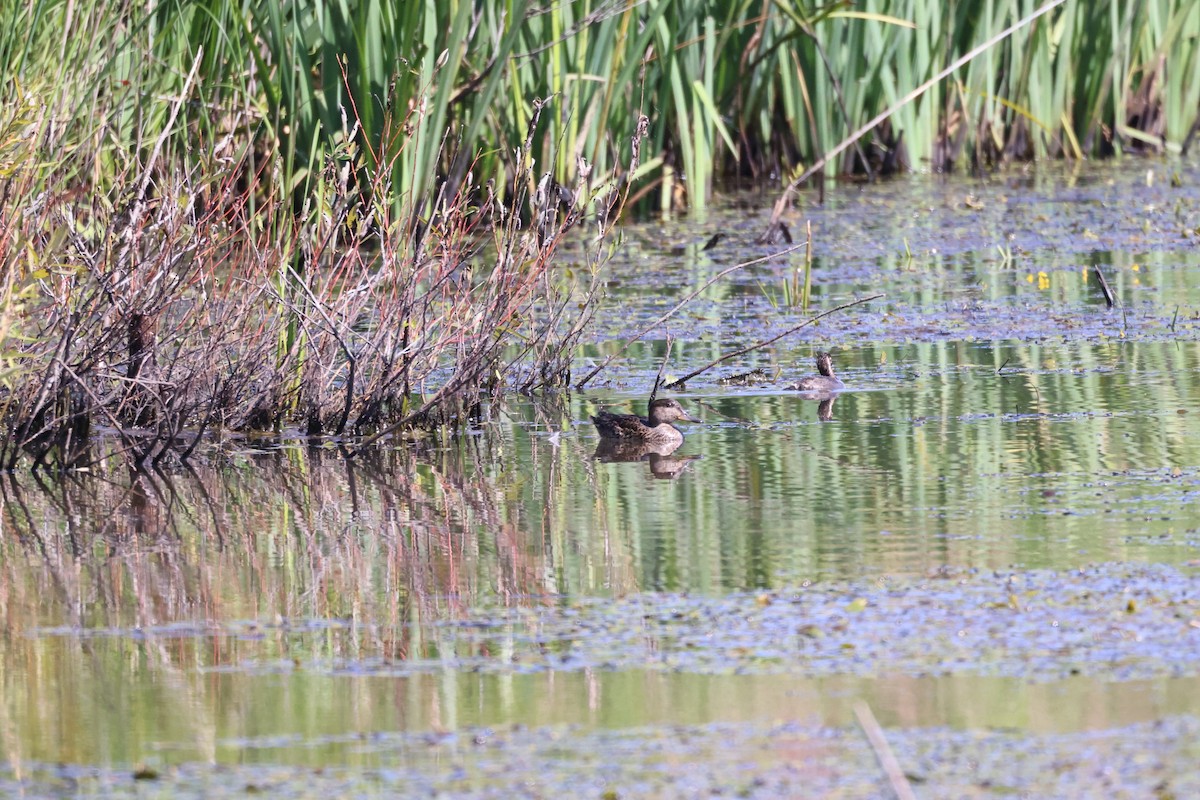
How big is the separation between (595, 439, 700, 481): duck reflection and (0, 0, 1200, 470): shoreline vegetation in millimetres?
660

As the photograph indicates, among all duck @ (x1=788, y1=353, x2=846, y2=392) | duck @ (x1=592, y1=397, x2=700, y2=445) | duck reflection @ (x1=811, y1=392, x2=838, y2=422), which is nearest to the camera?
duck @ (x1=592, y1=397, x2=700, y2=445)

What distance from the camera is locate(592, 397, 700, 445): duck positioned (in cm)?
719

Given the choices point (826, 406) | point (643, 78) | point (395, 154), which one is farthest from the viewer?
point (643, 78)

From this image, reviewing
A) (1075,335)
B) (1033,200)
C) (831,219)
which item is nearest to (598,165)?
(831,219)

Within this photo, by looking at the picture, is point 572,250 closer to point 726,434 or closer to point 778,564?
point 726,434

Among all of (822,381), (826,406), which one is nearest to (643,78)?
(822,381)

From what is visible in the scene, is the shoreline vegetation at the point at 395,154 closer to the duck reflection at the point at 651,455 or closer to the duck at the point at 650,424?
the duck at the point at 650,424

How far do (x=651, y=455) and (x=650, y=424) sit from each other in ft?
0.98

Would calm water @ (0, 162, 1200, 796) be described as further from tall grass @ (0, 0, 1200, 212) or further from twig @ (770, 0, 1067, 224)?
twig @ (770, 0, 1067, 224)

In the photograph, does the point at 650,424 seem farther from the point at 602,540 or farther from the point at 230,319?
the point at 602,540

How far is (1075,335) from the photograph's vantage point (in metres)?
9.33

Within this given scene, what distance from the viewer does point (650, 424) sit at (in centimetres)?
725

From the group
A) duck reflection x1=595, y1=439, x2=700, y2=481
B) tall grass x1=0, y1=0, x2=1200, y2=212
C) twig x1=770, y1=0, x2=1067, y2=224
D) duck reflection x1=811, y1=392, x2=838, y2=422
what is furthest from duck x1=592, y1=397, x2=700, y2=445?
twig x1=770, y1=0, x2=1067, y2=224

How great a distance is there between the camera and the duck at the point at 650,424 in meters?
7.19
